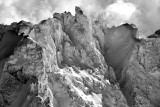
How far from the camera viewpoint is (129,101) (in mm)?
107875

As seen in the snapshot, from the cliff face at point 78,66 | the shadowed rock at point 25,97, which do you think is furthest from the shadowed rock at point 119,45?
the shadowed rock at point 25,97

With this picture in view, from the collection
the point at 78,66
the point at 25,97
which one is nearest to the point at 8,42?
the point at 78,66

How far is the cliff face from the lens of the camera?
9612cm

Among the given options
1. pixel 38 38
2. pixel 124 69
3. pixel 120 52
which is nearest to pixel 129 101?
pixel 124 69

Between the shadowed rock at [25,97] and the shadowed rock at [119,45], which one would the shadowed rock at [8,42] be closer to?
the shadowed rock at [25,97]

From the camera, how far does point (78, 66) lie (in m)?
111

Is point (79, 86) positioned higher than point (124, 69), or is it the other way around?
point (124, 69)

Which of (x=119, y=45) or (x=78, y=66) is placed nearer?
(x=78, y=66)

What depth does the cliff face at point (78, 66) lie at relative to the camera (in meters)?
96.1

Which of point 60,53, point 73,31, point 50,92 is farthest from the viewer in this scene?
point 73,31

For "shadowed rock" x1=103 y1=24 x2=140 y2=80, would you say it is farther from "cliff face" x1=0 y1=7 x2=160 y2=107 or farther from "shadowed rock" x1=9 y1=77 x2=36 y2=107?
"shadowed rock" x1=9 y1=77 x2=36 y2=107

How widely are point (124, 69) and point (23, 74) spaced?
1281 inches

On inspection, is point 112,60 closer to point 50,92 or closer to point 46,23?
point 46,23

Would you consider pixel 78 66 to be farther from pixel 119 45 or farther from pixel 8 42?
pixel 119 45
